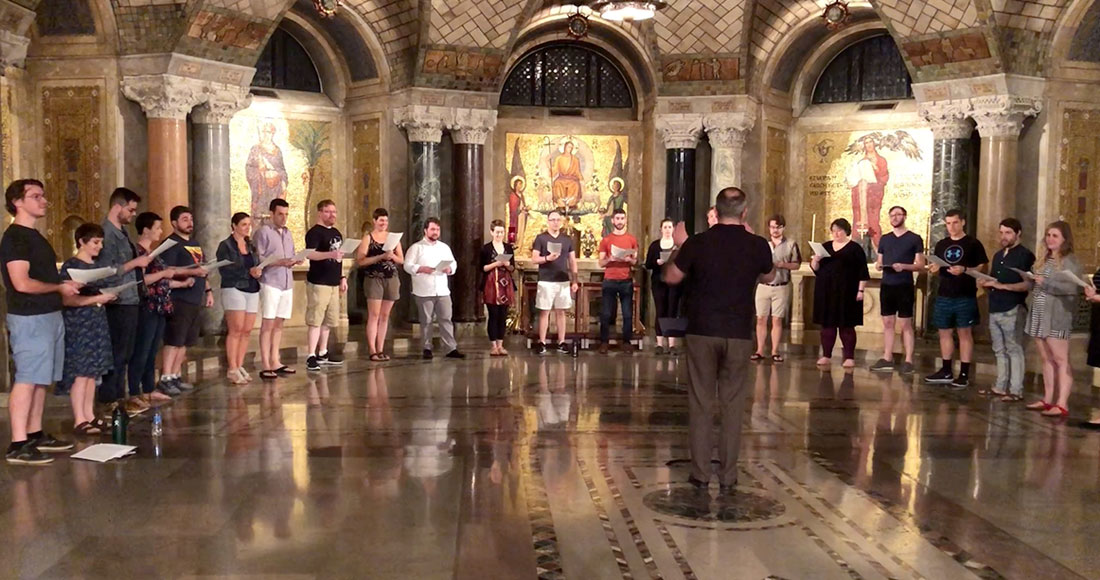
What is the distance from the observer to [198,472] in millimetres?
5859

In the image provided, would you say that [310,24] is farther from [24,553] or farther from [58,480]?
[24,553]

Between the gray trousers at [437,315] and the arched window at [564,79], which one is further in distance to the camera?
the arched window at [564,79]

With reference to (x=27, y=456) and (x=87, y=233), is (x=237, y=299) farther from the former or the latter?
(x=27, y=456)

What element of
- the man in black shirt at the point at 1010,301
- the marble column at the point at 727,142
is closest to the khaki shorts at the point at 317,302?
the man in black shirt at the point at 1010,301

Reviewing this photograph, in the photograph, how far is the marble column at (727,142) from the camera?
14953 mm

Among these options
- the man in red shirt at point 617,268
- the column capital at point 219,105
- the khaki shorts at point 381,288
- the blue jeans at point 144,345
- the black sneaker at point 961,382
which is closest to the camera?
the blue jeans at point 144,345

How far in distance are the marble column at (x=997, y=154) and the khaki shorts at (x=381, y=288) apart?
24.5 ft

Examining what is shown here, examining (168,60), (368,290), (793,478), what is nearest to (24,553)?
(793,478)

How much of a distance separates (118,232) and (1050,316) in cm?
687

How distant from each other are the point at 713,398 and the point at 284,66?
10.8m

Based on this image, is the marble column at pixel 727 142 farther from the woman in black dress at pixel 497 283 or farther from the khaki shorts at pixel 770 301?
the woman in black dress at pixel 497 283

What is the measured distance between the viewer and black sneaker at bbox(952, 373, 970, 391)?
31.1 ft

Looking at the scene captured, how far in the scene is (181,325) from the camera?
8.21 metres

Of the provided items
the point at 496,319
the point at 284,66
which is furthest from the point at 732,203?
the point at 284,66
